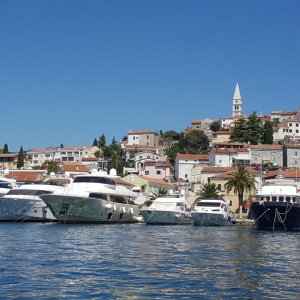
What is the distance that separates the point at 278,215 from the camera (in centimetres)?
5766

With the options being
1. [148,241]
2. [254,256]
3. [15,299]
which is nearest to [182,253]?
[254,256]

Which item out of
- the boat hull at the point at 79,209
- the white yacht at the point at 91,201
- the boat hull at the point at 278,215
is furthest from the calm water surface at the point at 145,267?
the white yacht at the point at 91,201

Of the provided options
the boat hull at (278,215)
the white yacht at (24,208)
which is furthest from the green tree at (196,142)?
the boat hull at (278,215)

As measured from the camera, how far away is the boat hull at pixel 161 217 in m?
65.4

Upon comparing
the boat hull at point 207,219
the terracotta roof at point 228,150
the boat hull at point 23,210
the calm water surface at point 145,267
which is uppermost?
the terracotta roof at point 228,150

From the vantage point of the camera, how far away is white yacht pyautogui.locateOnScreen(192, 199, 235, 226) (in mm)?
64000

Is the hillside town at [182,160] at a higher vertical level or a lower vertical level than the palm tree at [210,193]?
higher

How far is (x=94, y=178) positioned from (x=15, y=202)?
7814mm

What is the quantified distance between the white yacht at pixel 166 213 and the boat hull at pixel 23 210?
919 centimetres

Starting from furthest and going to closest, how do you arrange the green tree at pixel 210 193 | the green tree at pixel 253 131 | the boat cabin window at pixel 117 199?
the green tree at pixel 253 131 < the green tree at pixel 210 193 < the boat cabin window at pixel 117 199

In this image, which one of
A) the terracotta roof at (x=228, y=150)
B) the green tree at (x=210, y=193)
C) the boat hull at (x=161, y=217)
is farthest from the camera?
the terracotta roof at (x=228, y=150)

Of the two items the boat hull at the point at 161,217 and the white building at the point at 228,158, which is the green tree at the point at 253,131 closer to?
the white building at the point at 228,158

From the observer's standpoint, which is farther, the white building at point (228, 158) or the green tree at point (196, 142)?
the green tree at point (196, 142)

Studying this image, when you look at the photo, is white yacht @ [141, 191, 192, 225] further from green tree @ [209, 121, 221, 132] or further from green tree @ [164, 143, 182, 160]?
green tree @ [209, 121, 221, 132]
